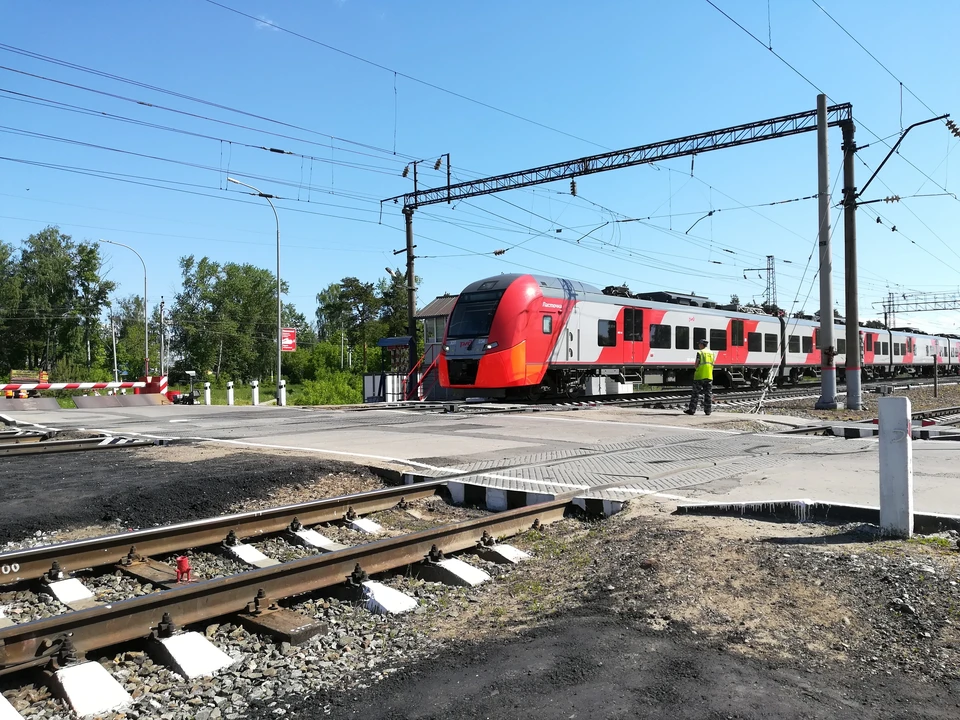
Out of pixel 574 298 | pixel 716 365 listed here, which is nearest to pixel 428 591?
pixel 574 298

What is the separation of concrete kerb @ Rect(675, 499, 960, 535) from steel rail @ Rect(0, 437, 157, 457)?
8.57 metres

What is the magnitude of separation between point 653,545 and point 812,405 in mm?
17664

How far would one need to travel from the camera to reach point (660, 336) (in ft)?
81.8

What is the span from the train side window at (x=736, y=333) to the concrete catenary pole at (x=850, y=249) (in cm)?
933

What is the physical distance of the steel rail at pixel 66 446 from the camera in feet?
34.9

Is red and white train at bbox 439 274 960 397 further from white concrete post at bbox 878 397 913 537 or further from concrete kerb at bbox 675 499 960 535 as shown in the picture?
white concrete post at bbox 878 397 913 537

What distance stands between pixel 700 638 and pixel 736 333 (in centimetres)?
2699

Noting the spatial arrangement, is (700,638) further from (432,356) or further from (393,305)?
(393,305)

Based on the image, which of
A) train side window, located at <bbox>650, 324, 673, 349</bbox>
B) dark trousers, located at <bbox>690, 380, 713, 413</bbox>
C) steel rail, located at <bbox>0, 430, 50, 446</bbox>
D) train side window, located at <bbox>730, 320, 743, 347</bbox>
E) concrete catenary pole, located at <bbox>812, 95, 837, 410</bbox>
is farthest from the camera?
train side window, located at <bbox>730, 320, 743, 347</bbox>

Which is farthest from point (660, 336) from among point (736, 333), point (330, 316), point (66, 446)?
point (330, 316)

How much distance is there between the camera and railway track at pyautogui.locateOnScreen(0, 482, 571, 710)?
10.9ft

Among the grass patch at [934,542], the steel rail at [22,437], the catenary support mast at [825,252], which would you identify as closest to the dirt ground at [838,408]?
the catenary support mast at [825,252]

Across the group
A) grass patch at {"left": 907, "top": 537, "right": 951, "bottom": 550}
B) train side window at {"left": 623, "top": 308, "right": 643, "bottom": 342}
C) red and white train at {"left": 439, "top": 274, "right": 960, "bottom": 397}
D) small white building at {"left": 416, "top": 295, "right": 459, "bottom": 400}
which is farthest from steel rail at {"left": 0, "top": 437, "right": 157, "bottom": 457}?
train side window at {"left": 623, "top": 308, "right": 643, "bottom": 342}

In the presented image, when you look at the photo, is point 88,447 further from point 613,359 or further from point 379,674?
point 613,359
